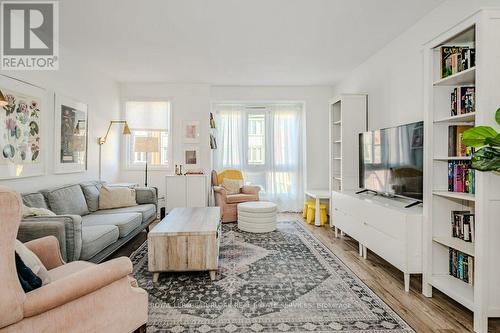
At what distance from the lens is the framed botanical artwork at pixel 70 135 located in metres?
3.56

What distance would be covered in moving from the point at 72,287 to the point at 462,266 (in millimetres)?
2713

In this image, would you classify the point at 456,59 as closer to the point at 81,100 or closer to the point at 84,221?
the point at 84,221

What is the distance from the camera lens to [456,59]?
83.8 inches

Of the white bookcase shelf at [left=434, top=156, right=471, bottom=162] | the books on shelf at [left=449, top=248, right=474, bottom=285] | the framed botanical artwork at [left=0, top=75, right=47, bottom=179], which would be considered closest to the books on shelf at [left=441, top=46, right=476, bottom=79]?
the white bookcase shelf at [left=434, top=156, right=471, bottom=162]

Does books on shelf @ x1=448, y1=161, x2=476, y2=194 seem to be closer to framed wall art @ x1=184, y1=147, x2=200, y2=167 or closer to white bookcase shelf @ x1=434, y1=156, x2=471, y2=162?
white bookcase shelf @ x1=434, y1=156, x2=471, y2=162

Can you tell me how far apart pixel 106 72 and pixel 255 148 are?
10.3 ft

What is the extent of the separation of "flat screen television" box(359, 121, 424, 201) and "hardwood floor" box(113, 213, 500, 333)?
31.6 inches

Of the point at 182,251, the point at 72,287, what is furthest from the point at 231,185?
the point at 72,287

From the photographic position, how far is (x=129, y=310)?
1568mm

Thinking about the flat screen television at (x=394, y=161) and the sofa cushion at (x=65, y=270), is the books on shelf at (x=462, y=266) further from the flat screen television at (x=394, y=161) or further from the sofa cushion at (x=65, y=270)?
the sofa cushion at (x=65, y=270)

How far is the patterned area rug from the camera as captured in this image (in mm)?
1923

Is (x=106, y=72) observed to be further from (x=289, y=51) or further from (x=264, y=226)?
(x=264, y=226)

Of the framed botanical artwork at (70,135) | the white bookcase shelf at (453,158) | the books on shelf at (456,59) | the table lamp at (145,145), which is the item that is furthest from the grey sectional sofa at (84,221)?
the books on shelf at (456,59)

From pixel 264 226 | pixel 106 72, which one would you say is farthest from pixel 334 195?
pixel 106 72
